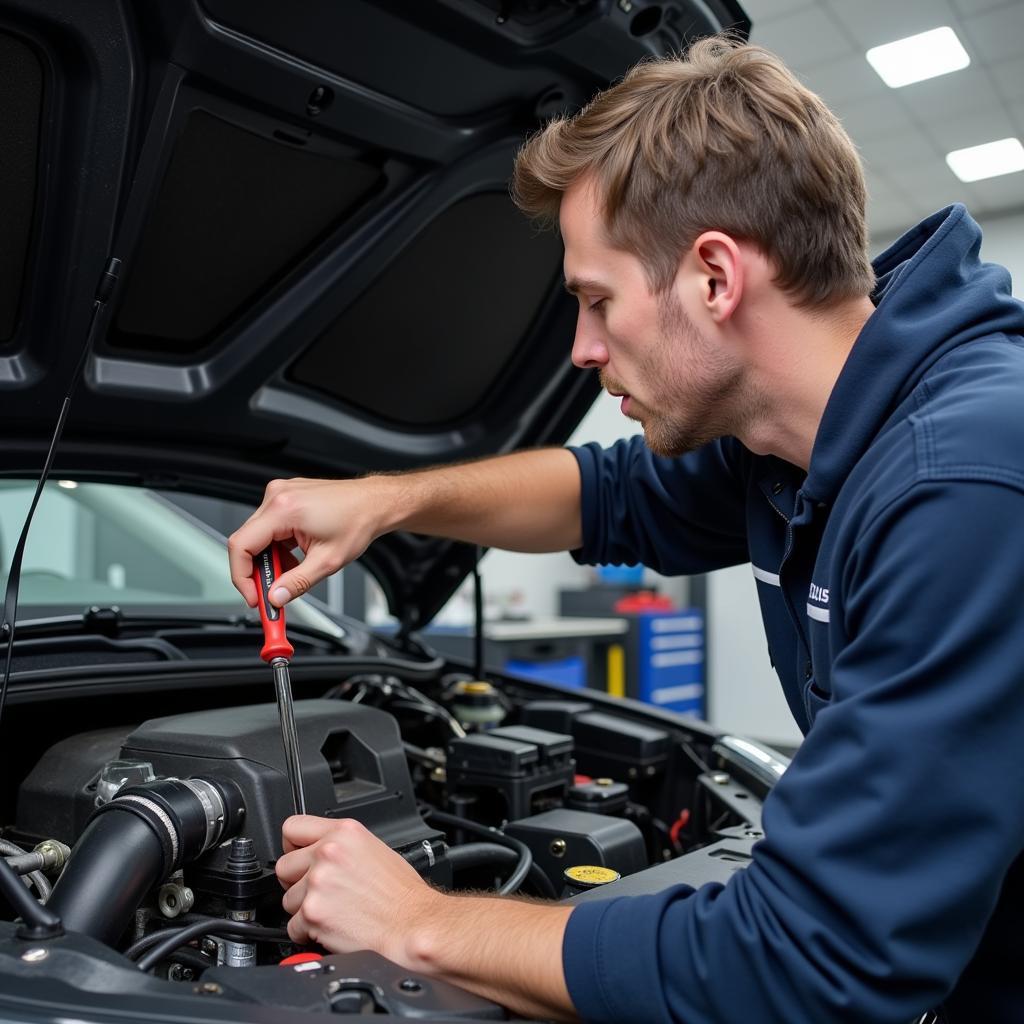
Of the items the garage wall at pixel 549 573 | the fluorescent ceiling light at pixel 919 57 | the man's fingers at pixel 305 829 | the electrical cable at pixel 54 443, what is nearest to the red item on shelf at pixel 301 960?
the man's fingers at pixel 305 829

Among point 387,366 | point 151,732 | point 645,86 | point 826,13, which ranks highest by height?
Result: point 826,13

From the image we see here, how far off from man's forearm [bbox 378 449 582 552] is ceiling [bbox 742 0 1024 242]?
3.06 metres

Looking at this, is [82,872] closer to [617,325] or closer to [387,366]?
[617,325]

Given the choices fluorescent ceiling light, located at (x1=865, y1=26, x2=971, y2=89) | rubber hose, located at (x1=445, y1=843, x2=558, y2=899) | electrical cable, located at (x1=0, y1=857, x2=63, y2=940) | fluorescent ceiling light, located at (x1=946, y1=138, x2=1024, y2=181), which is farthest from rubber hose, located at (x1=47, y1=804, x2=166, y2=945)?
fluorescent ceiling light, located at (x1=946, y1=138, x2=1024, y2=181)

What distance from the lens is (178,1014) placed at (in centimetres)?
67

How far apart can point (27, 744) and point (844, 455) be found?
105 centimetres

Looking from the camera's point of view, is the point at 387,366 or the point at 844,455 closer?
the point at 844,455

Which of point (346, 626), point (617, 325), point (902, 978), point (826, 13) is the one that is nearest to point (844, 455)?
point (617, 325)

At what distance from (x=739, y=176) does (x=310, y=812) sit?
2.63 ft

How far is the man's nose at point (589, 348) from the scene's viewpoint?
1144 millimetres

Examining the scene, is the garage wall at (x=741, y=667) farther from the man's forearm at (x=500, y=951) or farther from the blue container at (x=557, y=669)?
the man's forearm at (x=500, y=951)

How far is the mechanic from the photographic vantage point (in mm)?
711

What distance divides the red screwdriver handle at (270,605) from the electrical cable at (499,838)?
33cm

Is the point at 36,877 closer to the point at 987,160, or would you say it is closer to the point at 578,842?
the point at 578,842
